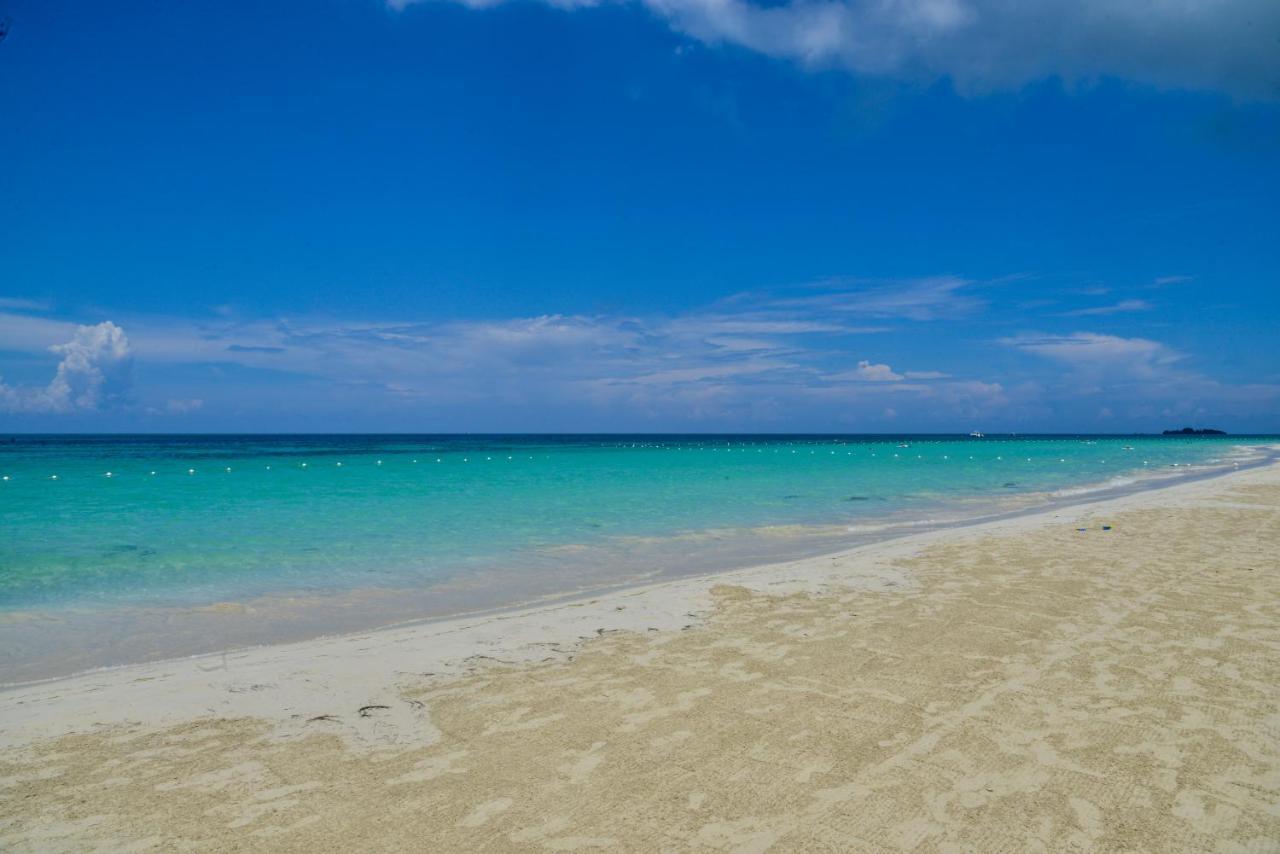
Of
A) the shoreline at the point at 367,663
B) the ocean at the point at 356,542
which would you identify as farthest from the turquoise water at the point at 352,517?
the shoreline at the point at 367,663

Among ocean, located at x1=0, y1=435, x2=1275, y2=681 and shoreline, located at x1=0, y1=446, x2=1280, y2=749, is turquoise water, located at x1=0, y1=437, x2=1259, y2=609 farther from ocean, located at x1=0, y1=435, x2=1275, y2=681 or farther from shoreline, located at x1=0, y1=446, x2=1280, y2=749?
shoreline, located at x1=0, y1=446, x2=1280, y2=749

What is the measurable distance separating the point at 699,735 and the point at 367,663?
361 centimetres

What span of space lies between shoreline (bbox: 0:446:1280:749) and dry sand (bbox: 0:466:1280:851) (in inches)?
1.7

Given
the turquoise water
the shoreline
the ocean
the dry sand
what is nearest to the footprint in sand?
the dry sand

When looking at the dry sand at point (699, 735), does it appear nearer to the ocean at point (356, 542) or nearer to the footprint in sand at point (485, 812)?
the footprint in sand at point (485, 812)

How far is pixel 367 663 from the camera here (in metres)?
6.84

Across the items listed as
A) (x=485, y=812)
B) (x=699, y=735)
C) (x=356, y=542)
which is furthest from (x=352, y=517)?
(x=485, y=812)

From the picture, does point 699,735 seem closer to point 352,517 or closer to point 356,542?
point 356,542

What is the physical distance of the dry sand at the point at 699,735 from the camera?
3.82 meters

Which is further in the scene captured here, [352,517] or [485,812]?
[352,517]

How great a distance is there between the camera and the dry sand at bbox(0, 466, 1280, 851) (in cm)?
382

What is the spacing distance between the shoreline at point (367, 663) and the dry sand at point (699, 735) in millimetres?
44

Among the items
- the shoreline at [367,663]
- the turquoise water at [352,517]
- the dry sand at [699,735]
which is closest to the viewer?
the dry sand at [699,735]

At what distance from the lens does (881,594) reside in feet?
30.0
